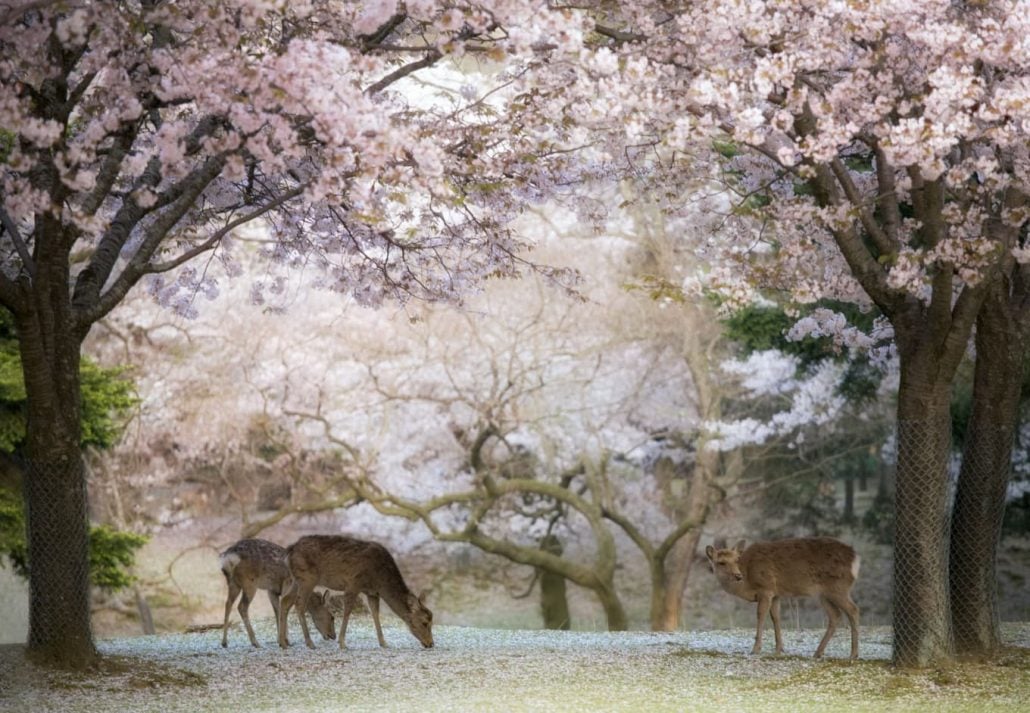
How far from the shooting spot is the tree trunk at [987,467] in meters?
10.2

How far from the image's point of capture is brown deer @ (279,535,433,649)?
1090cm

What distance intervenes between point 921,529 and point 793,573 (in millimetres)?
1257

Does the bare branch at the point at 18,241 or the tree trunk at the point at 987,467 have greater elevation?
the bare branch at the point at 18,241

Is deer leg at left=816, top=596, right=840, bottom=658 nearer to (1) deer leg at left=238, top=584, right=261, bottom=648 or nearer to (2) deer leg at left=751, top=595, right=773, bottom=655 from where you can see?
(2) deer leg at left=751, top=595, right=773, bottom=655

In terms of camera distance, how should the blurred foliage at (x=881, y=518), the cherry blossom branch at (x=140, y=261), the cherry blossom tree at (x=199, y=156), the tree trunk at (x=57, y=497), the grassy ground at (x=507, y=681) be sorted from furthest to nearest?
the blurred foliage at (x=881, y=518) → the tree trunk at (x=57, y=497) → the cherry blossom branch at (x=140, y=261) → the grassy ground at (x=507, y=681) → the cherry blossom tree at (x=199, y=156)

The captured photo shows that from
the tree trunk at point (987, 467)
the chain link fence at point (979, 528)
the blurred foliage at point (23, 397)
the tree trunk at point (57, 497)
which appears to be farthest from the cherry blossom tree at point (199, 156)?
the chain link fence at point (979, 528)

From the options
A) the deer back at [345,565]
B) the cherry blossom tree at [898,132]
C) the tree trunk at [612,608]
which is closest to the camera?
the cherry blossom tree at [898,132]

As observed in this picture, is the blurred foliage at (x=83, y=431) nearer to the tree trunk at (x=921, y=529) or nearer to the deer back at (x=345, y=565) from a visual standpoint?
the deer back at (x=345, y=565)

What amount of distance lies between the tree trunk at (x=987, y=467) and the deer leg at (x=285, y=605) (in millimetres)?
5188

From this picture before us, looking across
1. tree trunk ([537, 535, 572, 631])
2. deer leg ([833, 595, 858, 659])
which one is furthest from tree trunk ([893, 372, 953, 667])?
tree trunk ([537, 535, 572, 631])

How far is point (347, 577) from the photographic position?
432 inches

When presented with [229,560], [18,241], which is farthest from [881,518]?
[18,241]

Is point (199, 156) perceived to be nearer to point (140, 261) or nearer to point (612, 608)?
point (140, 261)

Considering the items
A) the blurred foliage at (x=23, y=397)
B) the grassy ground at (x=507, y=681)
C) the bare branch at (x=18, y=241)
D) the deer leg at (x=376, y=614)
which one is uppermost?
the bare branch at (x=18, y=241)
